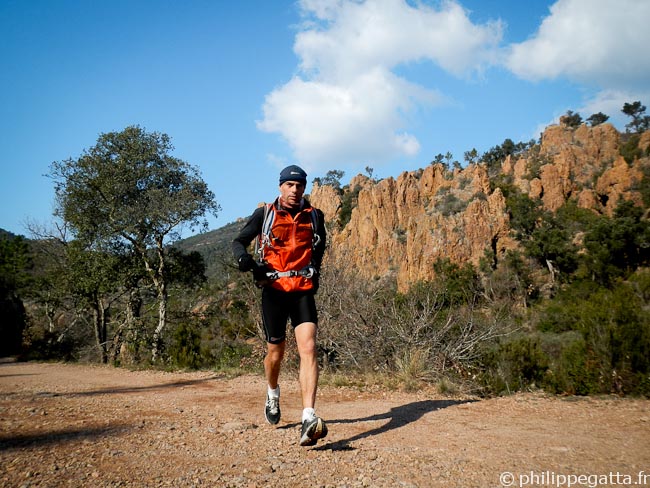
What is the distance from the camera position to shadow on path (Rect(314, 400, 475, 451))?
9.81ft

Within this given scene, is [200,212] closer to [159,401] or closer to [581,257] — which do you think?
[159,401]

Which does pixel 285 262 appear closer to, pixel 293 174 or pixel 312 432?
pixel 293 174

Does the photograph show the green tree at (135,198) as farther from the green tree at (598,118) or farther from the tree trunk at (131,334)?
the green tree at (598,118)

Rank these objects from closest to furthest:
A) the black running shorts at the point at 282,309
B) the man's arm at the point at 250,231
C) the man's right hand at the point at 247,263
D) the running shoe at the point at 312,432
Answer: the running shoe at the point at 312,432
the man's right hand at the point at 247,263
the black running shorts at the point at 282,309
the man's arm at the point at 250,231

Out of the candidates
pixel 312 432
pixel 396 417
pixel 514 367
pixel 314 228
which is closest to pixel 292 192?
pixel 314 228

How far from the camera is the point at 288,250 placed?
3.45 m

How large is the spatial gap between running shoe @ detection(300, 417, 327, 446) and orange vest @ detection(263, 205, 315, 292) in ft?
3.27

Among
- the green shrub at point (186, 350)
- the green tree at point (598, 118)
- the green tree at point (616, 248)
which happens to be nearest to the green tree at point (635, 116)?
the green tree at point (598, 118)

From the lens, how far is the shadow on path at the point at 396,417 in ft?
9.81

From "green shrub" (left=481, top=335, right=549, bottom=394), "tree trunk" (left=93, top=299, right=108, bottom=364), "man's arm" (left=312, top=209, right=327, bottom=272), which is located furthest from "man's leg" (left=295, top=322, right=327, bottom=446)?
"tree trunk" (left=93, top=299, right=108, bottom=364)

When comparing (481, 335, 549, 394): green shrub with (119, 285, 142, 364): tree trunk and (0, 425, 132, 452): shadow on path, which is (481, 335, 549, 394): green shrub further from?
(119, 285, 142, 364): tree trunk

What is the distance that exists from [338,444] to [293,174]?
6.67 ft

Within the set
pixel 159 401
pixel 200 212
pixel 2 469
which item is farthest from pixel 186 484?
pixel 200 212

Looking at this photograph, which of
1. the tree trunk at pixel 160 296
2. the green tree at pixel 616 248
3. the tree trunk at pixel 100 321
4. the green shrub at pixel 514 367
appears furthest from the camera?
the green tree at pixel 616 248
